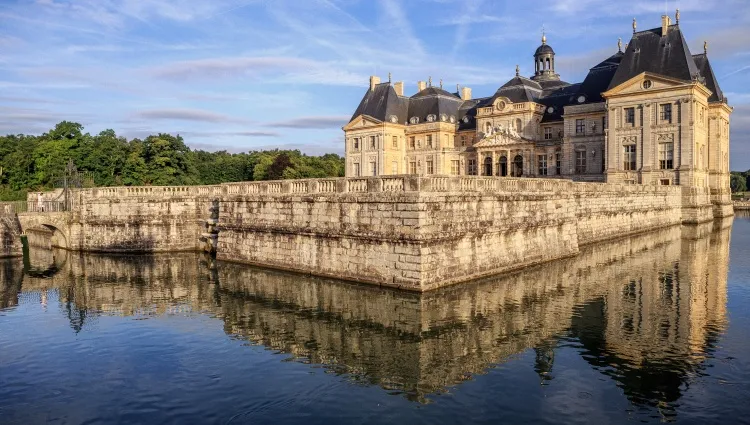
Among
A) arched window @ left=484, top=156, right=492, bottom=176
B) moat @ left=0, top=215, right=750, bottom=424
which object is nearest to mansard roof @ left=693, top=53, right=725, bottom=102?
arched window @ left=484, top=156, right=492, bottom=176

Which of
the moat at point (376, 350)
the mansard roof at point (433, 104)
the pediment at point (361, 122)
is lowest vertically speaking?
the moat at point (376, 350)

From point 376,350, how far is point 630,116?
155 ft

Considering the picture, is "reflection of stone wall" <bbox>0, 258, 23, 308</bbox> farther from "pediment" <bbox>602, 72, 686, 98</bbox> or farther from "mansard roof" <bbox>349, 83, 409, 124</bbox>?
"mansard roof" <bbox>349, 83, 409, 124</bbox>

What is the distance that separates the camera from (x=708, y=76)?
190ft

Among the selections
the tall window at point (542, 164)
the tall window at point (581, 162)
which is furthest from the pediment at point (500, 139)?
the tall window at point (581, 162)

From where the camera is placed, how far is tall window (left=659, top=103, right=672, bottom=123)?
50312 mm

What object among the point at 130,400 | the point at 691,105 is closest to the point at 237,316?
the point at 130,400

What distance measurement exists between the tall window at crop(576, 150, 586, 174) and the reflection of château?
32.9m

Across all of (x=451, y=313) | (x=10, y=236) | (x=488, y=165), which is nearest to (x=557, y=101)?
(x=488, y=165)

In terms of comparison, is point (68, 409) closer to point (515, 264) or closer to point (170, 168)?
point (515, 264)

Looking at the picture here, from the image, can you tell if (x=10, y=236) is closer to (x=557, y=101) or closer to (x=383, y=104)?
(x=383, y=104)

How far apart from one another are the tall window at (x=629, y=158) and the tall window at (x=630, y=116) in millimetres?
2238

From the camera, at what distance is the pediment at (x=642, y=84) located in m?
49.5

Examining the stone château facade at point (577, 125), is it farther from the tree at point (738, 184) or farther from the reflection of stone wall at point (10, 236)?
the tree at point (738, 184)
